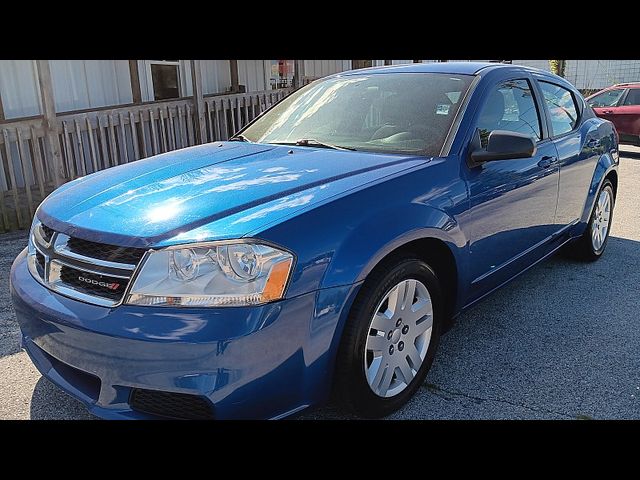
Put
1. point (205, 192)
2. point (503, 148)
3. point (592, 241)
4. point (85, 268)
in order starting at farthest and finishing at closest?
point (592, 241) → point (503, 148) → point (205, 192) → point (85, 268)

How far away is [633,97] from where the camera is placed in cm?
1135

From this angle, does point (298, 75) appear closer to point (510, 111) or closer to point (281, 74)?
point (281, 74)

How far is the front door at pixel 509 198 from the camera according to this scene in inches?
124

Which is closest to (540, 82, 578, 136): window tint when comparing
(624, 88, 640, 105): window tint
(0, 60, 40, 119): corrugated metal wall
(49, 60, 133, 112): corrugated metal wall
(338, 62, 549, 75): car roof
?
(338, 62, 549, 75): car roof

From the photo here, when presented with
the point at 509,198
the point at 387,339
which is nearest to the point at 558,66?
the point at 509,198

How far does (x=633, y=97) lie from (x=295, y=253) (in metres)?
11.5

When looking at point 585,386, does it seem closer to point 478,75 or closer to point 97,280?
point 478,75

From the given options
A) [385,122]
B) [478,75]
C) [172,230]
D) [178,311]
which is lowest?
[178,311]
